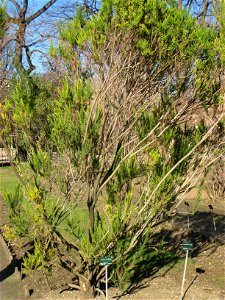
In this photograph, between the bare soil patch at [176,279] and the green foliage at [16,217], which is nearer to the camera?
the green foliage at [16,217]

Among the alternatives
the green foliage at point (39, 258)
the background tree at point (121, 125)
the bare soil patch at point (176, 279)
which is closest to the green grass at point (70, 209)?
the background tree at point (121, 125)

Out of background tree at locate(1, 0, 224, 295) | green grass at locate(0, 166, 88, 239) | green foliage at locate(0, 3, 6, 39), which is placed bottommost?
green grass at locate(0, 166, 88, 239)

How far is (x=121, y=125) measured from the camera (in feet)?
17.2

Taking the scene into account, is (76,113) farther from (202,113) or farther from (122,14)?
(202,113)

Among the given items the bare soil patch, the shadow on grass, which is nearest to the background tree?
the bare soil patch

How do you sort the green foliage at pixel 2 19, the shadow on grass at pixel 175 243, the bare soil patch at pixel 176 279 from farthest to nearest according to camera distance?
the shadow on grass at pixel 175 243 < the bare soil patch at pixel 176 279 < the green foliage at pixel 2 19

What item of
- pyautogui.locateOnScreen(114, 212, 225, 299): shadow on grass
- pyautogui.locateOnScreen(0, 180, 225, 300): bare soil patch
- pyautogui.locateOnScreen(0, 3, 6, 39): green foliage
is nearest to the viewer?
pyautogui.locateOnScreen(0, 3, 6, 39): green foliage

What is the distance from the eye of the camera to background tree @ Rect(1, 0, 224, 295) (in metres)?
4.78

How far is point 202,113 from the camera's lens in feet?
18.4

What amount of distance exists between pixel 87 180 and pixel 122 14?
2080mm

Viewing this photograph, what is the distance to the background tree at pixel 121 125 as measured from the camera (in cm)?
478

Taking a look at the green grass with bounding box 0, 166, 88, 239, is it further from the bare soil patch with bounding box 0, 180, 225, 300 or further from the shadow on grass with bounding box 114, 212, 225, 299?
the shadow on grass with bounding box 114, 212, 225, 299

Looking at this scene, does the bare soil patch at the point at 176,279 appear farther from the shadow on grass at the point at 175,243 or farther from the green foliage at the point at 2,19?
the green foliage at the point at 2,19

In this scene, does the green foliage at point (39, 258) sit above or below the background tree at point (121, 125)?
below
